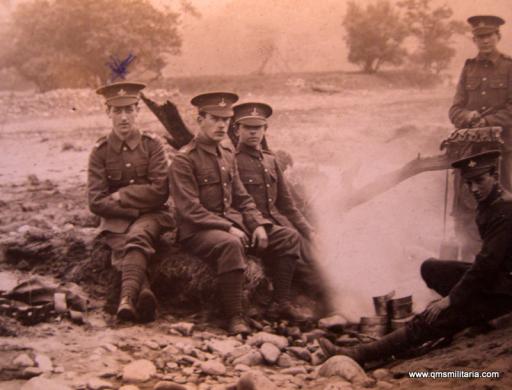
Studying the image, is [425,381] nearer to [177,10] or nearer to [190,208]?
[190,208]

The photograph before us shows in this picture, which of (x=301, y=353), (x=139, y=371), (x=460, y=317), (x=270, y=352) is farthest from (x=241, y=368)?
(x=460, y=317)

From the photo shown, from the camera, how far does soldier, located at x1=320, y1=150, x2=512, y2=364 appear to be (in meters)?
3.36

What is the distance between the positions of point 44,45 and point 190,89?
1.72 meters

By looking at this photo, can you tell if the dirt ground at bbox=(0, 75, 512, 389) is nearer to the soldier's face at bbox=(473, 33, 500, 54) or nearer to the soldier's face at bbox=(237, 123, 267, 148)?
the soldier's face at bbox=(237, 123, 267, 148)

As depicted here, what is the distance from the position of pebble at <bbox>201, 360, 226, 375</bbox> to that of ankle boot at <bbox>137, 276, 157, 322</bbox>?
63 centimetres

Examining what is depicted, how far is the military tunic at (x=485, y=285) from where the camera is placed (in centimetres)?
335

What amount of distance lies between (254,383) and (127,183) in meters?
1.94

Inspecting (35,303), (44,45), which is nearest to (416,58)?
(44,45)

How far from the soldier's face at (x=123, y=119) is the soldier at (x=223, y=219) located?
0.45 m

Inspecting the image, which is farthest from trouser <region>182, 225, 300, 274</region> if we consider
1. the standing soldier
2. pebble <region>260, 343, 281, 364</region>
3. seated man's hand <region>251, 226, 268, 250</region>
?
the standing soldier

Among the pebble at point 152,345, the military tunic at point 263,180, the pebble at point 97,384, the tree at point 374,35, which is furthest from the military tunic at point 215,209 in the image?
the tree at point 374,35

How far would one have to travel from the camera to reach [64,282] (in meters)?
4.59

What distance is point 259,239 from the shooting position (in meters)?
4.54

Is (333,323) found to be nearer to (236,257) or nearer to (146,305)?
(236,257)
